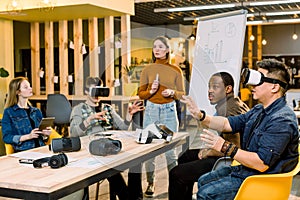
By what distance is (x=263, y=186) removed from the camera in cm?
243

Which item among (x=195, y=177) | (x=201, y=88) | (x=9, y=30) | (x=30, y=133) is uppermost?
(x=9, y=30)

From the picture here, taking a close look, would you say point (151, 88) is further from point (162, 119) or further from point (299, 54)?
point (299, 54)

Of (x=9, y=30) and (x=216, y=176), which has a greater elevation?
(x=9, y=30)

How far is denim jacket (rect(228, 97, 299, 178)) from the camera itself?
234cm

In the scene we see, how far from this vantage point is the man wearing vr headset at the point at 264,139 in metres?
2.35

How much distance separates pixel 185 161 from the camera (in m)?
3.65

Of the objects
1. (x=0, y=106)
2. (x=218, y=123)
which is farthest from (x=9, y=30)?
(x=218, y=123)

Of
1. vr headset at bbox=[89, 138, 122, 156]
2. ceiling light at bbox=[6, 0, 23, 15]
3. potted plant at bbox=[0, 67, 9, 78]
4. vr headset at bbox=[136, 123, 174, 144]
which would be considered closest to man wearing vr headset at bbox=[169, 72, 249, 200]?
vr headset at bbox=[136, 123, 174, 144]

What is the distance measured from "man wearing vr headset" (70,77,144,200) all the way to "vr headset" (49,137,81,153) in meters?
0.61

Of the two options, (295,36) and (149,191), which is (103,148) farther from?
(295,36)

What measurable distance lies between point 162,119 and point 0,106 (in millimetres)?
4462

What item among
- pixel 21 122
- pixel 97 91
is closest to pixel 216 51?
pixel 97 91

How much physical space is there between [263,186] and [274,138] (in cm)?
30

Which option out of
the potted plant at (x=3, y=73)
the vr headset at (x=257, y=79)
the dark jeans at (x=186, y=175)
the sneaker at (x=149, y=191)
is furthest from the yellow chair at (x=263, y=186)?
the potted plant at (x=3, y=73)
